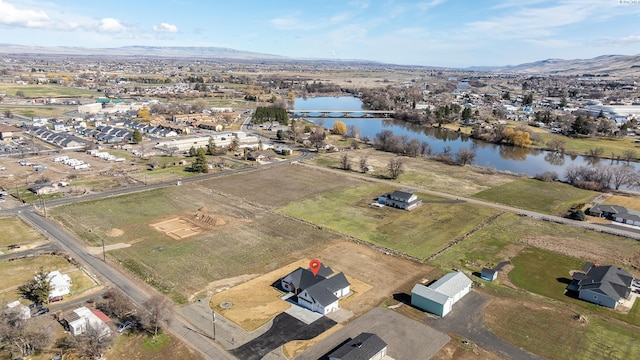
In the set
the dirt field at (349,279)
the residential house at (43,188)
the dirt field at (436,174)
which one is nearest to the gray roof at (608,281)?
the dirt field at (349,279)

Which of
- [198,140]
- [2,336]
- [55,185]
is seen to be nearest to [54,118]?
[198,140]

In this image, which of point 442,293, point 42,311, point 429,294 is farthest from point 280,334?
point 42,311

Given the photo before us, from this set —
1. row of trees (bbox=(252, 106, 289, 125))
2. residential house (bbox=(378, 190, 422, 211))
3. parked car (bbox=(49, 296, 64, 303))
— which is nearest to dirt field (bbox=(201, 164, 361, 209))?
residential house (bbox=(378, 190, 422, 211))

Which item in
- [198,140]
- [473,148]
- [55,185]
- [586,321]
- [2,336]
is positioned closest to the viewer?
[2,336]

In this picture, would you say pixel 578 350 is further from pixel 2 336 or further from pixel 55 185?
pixel 55 185

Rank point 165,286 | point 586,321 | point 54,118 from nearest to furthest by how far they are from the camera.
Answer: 1. point 586,321
2. point 165,286
3. point 54,118

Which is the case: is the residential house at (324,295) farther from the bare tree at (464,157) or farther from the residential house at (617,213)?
the bare tree at (464,157)

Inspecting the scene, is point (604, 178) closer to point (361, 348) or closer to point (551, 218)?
point (551, 218)
